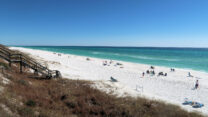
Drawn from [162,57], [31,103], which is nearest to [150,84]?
[31,103]

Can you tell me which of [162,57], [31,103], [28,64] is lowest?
[162,57]

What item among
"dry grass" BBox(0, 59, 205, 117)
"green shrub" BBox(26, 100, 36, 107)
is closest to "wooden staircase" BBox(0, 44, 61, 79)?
"dry grass" BBox(0, 59, 205, 117)

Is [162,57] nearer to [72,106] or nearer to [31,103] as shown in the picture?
[72,106]

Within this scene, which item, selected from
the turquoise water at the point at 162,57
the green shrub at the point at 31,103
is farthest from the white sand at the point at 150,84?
the turquoise water at the point at 162,57

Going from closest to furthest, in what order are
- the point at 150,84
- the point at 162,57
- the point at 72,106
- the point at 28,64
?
the point at 72,106
the point at 28,64
the point at 150,84
the point at 162,57

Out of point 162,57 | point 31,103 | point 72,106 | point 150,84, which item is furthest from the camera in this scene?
point 162,57

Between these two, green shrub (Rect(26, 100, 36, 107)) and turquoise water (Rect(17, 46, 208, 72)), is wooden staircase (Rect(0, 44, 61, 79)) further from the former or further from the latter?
turquoise water (Rect(17, 46, 208, 72))

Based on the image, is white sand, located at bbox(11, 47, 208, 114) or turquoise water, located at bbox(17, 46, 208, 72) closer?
white sand, located at bbox(11, 47, 208, 114)

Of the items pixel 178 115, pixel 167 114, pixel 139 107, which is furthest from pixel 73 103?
pixel 178 115

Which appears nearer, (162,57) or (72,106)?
(72,106)

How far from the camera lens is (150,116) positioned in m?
6.39

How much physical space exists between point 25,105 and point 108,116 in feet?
13.0

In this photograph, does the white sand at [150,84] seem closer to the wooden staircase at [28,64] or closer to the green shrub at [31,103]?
the wooden staircase at [28,64]

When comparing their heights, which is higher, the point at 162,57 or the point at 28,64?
the point at 28,64
